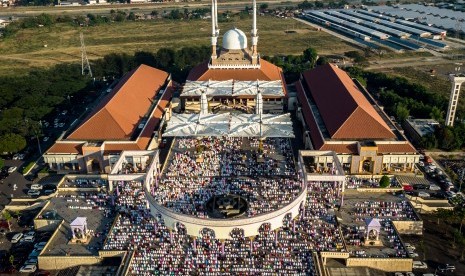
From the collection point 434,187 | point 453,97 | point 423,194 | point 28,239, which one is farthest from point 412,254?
point 28,239

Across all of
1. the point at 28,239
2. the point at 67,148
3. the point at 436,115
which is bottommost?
the point at 28,239

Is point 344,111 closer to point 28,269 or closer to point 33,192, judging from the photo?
point 33,192

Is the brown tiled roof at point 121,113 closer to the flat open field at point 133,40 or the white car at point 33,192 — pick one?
the white car at point 33,192

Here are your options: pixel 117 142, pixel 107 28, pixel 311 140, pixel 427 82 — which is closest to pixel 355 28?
pixel 427 82

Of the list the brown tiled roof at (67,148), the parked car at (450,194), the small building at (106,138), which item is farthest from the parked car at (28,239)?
the parked car at (450,194)

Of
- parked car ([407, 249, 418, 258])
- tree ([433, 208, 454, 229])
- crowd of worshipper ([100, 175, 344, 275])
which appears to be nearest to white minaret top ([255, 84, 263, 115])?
crowd of worshipper ([100, 175, 344, 275])
